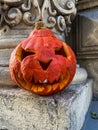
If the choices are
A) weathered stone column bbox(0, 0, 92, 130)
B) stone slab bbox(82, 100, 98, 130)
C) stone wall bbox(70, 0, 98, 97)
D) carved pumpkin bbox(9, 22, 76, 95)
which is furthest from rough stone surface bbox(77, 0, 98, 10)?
carved pumpkin bbox(9, 22, 76, 95)

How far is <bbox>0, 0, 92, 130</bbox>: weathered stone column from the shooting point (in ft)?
3.91

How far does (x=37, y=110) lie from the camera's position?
1.23 m

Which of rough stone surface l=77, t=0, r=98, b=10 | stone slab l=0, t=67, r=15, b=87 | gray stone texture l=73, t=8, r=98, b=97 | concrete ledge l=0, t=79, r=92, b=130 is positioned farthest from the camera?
rough stone surface l=77, t=0, r=98, b=10

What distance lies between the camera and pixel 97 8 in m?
2.51

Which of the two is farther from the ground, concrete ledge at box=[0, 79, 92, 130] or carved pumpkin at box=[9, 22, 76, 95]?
carved pumpkin at box=[9, 22, 76, 95]

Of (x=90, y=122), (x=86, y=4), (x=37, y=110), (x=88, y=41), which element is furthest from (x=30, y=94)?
(x=86, y=4)

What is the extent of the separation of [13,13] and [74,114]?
3.00 ft

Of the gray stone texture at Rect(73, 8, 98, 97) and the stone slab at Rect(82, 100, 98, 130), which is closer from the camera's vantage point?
the stone slab at Rect(82, 100, 98, 130)

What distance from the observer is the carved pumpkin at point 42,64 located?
1.17 meters

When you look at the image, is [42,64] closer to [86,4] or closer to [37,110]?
[37,110]

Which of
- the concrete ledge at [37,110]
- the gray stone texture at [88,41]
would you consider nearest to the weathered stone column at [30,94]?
the concrete ledge at [37,110]

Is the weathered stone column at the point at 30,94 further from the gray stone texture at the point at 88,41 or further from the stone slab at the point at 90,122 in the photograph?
the gray stone texture at the point at 88,41

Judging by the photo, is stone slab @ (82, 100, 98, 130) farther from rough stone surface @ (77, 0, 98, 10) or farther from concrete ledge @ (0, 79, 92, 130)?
rough stone surface @ (77, 0, 98, 10)

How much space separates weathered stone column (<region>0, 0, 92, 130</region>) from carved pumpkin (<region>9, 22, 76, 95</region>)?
8 centimetres
